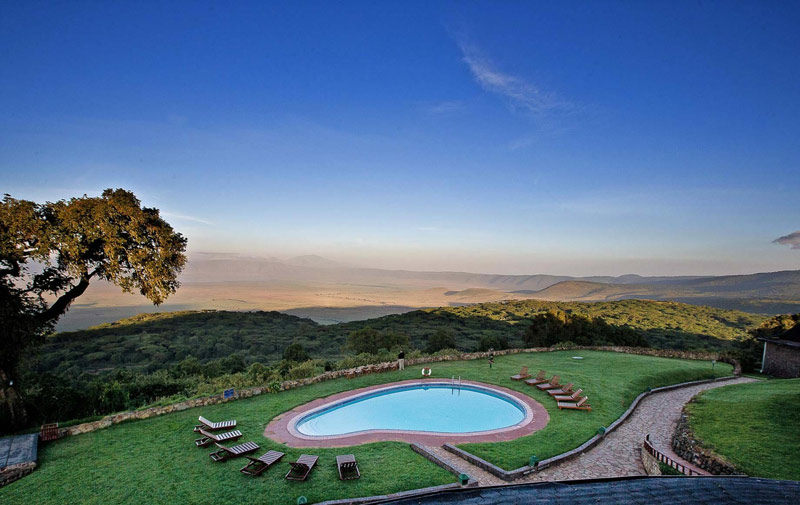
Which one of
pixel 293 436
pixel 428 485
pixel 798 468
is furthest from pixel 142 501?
pixel 798 468

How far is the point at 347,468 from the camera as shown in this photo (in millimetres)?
8234

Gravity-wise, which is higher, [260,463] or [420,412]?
[260,463]

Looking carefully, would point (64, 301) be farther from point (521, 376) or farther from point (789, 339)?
point (789, 339)

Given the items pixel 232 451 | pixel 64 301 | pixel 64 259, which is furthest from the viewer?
pixel 64 301

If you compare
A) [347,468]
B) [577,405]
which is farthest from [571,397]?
[347,468]

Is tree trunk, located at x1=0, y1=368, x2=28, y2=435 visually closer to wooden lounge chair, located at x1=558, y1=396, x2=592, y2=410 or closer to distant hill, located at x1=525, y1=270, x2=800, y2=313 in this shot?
wooden lounge chair, located at x1=558, y1=396, x2=592, y2=410

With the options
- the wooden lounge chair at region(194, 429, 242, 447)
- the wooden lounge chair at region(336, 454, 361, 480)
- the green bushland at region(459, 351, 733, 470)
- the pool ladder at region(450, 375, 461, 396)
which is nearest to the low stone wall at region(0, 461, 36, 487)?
the wooden lounge chair at region(194, 429, 242, 447)

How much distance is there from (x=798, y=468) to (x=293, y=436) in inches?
470

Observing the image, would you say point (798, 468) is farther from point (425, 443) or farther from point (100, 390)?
point (100, 390)

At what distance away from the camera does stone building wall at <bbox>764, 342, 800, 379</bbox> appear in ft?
61.5

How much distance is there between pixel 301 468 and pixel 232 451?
6.69ft

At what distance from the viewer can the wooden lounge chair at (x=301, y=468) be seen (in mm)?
7875

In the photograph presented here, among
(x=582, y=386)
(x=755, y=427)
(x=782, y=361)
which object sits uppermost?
(x=755, y=427)

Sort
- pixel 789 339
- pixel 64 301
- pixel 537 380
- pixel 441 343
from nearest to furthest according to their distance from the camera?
1. pixel 64 301
2. pixel 537 380
3. pixel 789 339
4. pixel 441 343
